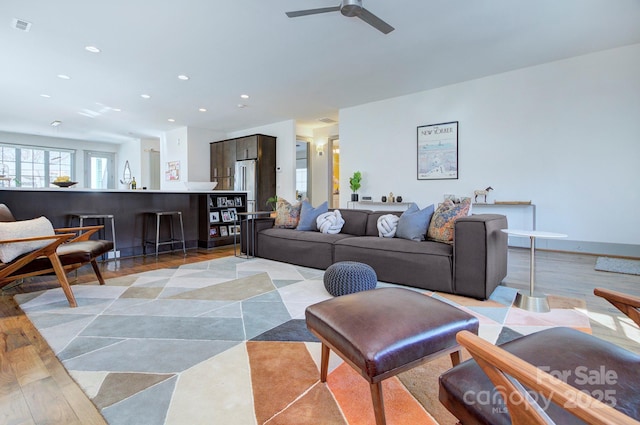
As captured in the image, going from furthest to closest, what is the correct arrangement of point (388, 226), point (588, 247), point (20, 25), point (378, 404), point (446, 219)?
1. point (588, 247)
2. point (388, 226)
3. point (20, 25)
4. point (446, 219)
5. point (378, 404)

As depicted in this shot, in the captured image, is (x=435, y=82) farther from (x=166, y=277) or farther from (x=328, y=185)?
(x=166, y=277)

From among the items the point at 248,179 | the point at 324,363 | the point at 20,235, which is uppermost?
the point at 248,179

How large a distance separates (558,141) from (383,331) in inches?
192

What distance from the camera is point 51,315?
230cm

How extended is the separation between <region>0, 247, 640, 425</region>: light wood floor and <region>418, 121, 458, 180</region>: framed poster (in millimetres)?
2022

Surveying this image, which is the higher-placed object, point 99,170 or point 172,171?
point 99,170

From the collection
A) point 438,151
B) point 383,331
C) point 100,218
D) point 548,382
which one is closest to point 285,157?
point 438,151

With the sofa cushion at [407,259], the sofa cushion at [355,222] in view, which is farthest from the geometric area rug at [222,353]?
the sofa cushion at [355,222]

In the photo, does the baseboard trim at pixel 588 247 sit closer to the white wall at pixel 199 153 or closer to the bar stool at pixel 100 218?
the bar stool at pixel 100 218

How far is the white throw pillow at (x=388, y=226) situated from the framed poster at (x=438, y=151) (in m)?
2.39

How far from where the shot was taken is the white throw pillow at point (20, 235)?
2379mm

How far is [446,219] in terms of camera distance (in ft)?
9.87

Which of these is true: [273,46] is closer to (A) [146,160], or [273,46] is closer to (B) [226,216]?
(B) [226,216]

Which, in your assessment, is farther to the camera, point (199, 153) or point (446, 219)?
point (199, 153)
